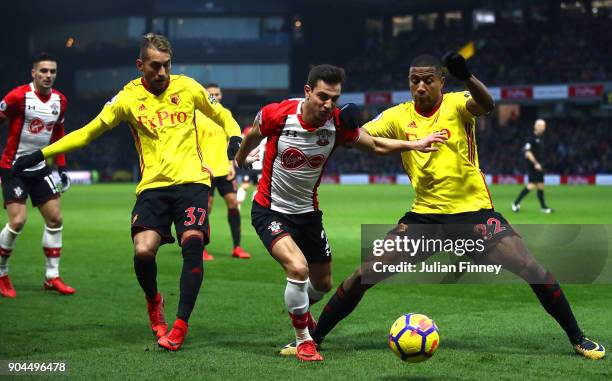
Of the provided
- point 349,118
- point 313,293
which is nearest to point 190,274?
point 313,293

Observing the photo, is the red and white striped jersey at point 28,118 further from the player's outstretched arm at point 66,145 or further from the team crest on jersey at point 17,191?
the player's outstretched arm at point 66,145

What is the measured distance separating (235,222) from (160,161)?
664 centimetres

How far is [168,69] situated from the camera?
759 cm

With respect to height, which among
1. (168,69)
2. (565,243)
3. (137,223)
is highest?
(168,69)

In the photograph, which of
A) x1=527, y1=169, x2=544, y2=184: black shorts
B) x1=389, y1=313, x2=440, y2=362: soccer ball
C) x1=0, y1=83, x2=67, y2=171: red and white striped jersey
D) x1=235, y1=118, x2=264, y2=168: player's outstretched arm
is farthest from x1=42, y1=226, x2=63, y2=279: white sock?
x1=527, y1=169, x2=544, y2=184: black shorts

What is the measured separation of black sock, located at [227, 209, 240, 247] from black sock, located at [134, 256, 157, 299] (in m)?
6.34

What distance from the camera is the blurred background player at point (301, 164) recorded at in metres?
6.73

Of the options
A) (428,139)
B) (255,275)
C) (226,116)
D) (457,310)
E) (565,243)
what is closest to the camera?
(428,139)

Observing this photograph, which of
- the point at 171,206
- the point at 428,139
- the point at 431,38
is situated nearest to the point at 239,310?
the point at 171,206

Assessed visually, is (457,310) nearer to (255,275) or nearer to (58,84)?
(255,275)

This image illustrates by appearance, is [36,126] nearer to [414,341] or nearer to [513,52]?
[414,341]

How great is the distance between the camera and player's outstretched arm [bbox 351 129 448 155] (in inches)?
261

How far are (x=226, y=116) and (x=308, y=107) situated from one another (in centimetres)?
148

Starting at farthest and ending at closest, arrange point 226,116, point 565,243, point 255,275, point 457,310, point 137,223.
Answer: point 565,243 → point 255,275 → point 457,310 → point 226,116 → point 137,223
